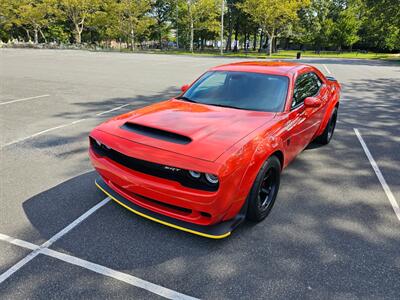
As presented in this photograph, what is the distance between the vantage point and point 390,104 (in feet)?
30.0

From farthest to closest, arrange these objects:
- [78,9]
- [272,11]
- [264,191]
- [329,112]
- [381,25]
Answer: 1. [78,9]
2. [272,11]
3. [381,25]
4. [329,112]
5. [264,191]

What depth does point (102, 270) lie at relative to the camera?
8.22 ft

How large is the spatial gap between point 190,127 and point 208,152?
51 centimetres

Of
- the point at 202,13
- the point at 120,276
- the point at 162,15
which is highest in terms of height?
the point at 162,15

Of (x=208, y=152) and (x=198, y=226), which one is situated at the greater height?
(x=208, y=152)

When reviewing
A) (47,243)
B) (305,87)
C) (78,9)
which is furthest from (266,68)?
(78,9)

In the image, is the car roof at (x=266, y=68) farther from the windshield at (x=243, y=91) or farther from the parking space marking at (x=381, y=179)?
the parking space marking at (x=381, y=179)

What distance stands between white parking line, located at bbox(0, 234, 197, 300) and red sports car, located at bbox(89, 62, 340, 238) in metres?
0.53

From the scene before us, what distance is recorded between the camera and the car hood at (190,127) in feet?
8.61

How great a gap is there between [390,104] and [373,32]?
159ft

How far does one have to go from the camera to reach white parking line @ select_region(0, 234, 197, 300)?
230cm

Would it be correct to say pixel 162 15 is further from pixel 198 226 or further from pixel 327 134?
pixel 198 226

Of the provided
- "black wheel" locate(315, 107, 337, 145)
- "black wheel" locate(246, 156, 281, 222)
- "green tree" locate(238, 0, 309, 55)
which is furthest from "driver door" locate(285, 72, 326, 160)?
"green tree" locate(238, 0, 309, 55)

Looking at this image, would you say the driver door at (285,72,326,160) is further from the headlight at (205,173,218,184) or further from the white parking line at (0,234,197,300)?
the white parking line at (0,234,197,300)
